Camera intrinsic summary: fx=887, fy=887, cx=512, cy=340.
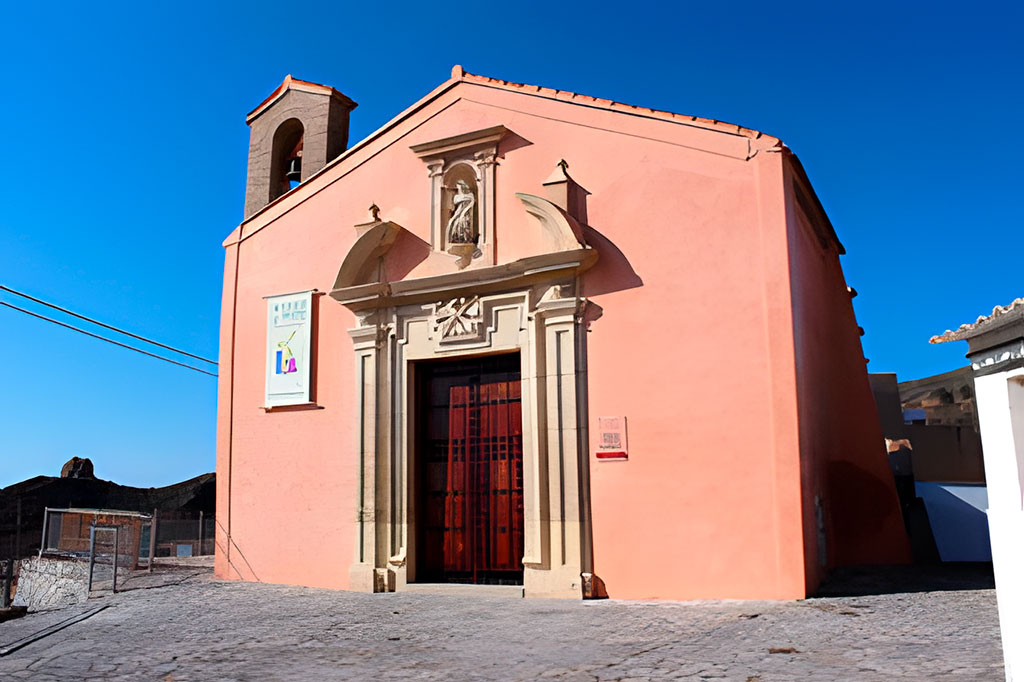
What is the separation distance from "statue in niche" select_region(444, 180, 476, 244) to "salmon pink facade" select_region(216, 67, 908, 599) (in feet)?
0.11

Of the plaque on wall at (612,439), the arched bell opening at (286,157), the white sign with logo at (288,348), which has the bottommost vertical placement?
the plaque on wall at (612,439)

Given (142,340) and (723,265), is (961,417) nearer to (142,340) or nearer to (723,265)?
(723,265)

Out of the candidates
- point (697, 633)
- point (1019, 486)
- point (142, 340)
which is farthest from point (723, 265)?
point (142, 340)

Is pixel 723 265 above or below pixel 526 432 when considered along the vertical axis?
above

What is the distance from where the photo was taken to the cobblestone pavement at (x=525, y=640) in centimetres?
577

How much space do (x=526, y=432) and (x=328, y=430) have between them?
287cm

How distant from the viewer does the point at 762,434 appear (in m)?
8.61

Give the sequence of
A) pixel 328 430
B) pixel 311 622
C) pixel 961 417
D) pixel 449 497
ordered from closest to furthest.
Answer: pixel 311 622
pixel 449 497
pixel 328 430
pixel 961 417

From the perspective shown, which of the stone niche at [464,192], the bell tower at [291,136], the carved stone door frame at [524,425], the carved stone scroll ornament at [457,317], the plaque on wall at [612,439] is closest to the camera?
the plaque on wall at [612,439]

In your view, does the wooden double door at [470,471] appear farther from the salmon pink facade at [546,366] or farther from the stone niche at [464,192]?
the stone niche at [464,192]

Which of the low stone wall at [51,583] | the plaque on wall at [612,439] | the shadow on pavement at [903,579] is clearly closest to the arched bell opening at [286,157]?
the low stone wall at [51,583]

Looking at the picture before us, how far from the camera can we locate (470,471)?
10445 mm

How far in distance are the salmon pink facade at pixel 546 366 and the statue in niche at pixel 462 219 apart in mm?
34

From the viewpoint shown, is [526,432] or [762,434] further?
[526,432]
